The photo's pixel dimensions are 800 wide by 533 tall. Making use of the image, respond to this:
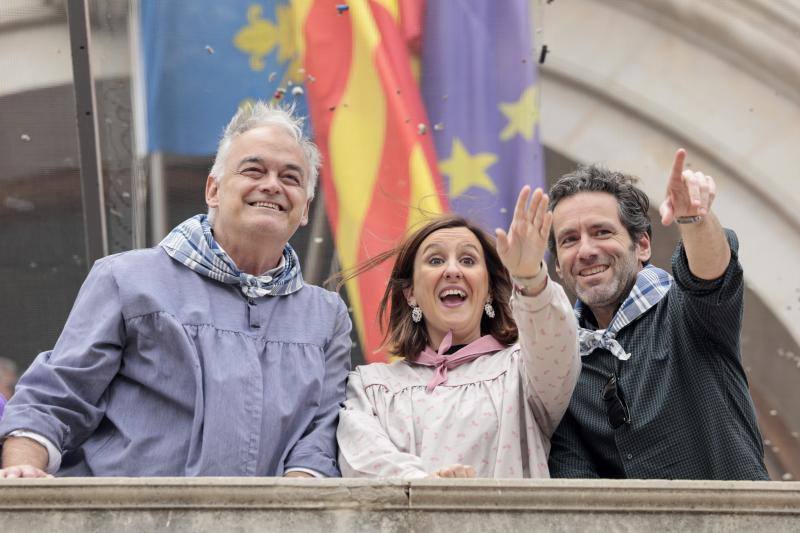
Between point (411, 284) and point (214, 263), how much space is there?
1.63ft

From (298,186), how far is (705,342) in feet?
3.29

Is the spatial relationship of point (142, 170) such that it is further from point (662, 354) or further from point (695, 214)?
point (695, 214)

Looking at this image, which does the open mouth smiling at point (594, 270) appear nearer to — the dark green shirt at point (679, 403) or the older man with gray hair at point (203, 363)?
the dark green shirt at point (679, 403)

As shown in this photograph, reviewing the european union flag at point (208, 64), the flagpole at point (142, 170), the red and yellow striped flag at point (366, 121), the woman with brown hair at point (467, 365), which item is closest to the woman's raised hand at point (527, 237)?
the woman with brown hair at point (467, 365)

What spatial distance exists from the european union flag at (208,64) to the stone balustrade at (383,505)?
2457mm

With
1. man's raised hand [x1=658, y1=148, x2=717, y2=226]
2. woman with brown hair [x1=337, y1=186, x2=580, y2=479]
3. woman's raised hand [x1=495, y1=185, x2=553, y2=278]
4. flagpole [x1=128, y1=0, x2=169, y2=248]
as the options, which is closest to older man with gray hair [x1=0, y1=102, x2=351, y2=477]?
woman with brown hair [x1=337, y1=186, x2=580, y2=479]

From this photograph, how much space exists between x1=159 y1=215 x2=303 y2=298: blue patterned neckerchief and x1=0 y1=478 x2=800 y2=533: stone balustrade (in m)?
0.71

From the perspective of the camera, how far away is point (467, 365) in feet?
9.37

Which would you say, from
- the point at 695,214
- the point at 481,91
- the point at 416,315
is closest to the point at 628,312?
the point at 695,214

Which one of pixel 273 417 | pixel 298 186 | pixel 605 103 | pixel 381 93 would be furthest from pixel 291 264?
pixel 605 103

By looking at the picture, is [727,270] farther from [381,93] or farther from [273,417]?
[381,93]

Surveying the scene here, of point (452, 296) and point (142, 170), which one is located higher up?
point (142, 170)

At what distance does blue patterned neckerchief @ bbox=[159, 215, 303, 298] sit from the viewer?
2.84 meters

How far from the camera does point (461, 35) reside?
4547 mm
